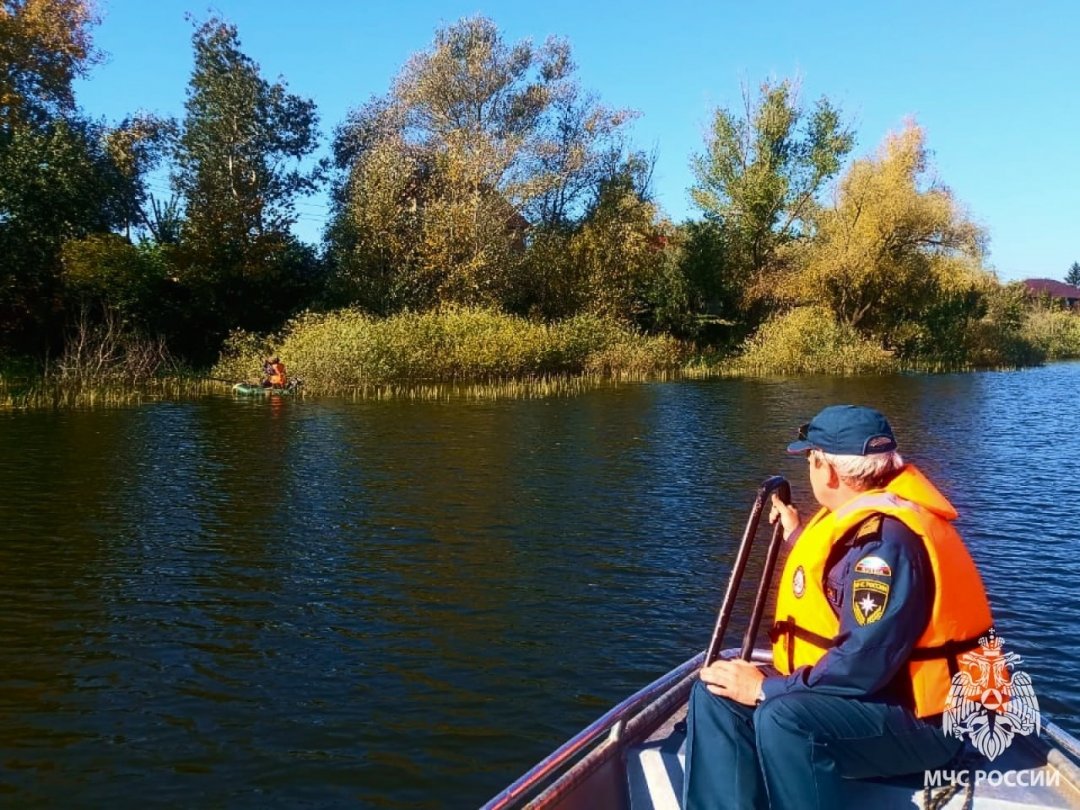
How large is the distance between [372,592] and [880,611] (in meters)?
7.11

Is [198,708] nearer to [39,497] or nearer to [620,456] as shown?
[39,497]

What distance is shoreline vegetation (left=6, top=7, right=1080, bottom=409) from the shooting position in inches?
1249

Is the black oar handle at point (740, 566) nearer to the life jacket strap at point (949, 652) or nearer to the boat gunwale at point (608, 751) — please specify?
the boat gunwale at point (608, 751)

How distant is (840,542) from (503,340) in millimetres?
30106

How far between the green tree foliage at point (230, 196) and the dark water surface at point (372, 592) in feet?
54.8

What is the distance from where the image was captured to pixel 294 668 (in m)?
7.65

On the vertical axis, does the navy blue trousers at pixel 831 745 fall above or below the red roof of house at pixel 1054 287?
below

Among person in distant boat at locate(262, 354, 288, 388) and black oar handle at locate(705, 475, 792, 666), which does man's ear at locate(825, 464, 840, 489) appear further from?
person in distant boat at locate(262, 354, 288, 388)

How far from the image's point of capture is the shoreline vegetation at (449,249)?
3172 centimetres

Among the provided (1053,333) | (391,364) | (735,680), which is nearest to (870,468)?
(735,680)

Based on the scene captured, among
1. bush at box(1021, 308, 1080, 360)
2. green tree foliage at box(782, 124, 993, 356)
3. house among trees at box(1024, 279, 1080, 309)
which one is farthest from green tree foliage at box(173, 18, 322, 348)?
house among trees at box(1024, 279, 1080, 309)

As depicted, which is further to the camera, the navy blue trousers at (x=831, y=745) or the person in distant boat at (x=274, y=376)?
the person in distant boat at (x=274, y=376)

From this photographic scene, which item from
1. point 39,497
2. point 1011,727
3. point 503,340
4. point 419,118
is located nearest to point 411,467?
point 39,497

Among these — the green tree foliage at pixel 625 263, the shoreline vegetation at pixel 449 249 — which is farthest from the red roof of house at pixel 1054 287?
the green tree foliage at pixel 625 263
